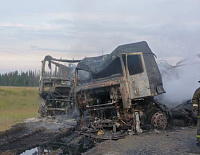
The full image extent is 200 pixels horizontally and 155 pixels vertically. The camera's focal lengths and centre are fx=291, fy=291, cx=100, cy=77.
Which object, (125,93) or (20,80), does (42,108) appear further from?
(20,80)

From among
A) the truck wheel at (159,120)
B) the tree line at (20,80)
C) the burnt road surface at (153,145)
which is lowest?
the burnt road surface at (153,145)

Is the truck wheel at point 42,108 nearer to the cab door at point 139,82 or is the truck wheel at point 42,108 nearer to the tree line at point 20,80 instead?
the cab door at point 139,82

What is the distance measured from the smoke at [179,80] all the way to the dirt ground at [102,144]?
6.94ft

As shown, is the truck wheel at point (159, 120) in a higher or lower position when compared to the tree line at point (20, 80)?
lower

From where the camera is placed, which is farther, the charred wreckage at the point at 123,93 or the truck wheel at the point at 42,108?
the truck wheel at the point at 42,108

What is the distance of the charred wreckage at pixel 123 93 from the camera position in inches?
388

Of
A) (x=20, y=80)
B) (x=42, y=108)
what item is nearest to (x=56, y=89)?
(x=42, y=108)

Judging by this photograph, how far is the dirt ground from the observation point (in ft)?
23.9

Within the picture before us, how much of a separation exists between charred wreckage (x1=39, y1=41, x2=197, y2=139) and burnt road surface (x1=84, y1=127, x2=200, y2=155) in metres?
0.81

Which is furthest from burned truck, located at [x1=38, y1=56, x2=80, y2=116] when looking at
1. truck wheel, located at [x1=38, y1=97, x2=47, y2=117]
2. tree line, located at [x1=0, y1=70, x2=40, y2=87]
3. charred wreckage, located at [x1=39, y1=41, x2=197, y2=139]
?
tree line, located at [x1=0, y1=70, x2=40, y2=87]

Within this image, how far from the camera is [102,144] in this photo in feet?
26.9

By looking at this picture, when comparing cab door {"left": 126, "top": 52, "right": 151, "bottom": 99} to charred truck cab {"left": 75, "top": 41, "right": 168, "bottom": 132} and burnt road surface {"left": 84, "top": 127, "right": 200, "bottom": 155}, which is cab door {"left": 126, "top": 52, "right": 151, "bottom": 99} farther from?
burnt road surface {"left": 84, "top": 127, "right": 200, "bottom": 155}

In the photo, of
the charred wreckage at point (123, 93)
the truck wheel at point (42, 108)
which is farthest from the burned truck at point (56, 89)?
the charred wreckage at point (123, 93)

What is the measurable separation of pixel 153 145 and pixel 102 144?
1.43m
